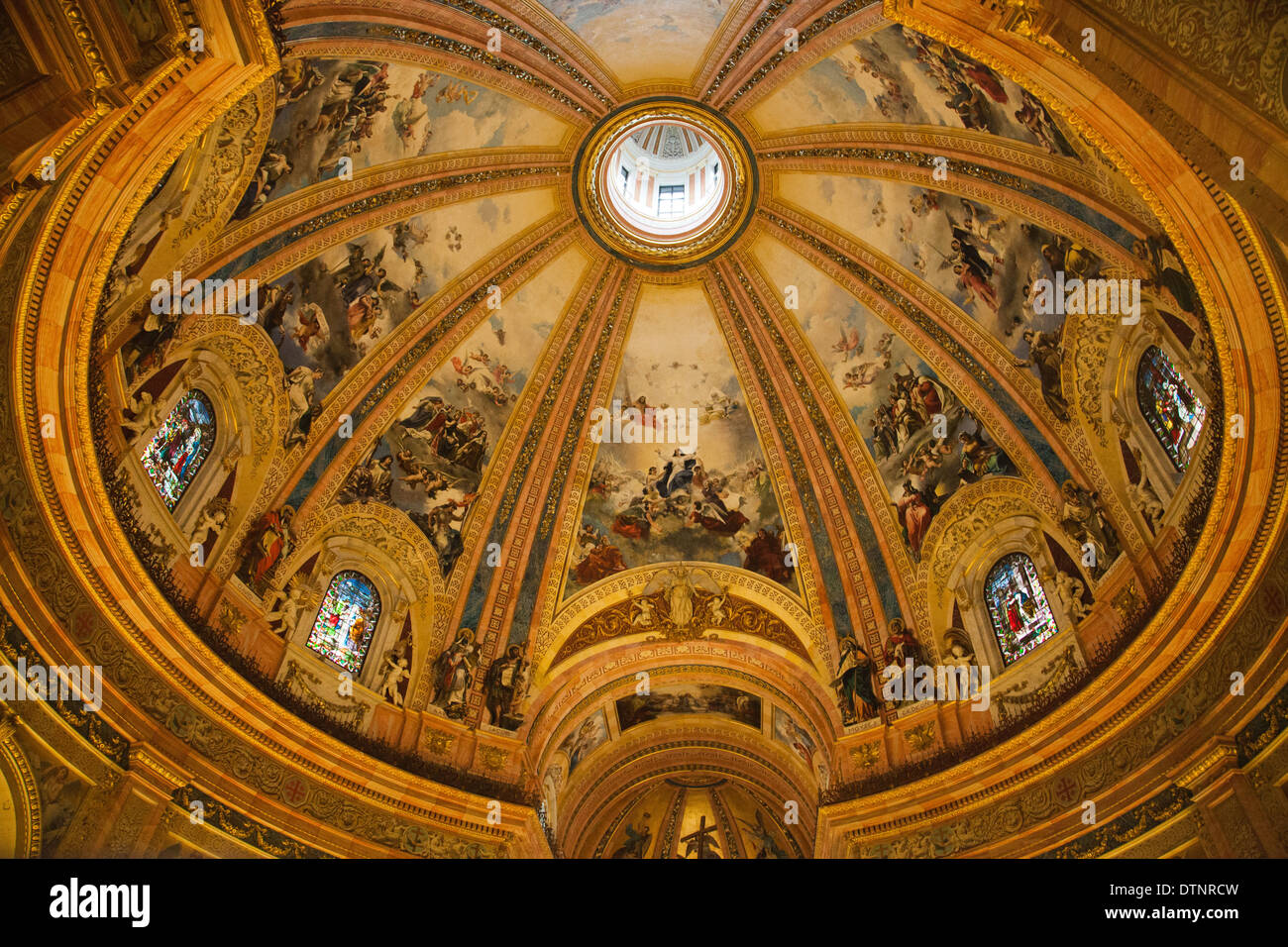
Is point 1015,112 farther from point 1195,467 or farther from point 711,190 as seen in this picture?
point 711,190

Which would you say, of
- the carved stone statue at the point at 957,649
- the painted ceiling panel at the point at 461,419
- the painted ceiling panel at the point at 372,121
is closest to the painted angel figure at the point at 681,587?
the painted ceiling panel at the point at 461,419

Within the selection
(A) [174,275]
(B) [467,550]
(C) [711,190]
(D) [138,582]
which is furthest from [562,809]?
(C) [711,190]

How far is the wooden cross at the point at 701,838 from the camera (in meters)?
23.8

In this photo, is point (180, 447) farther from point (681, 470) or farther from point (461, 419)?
point (681, 470)

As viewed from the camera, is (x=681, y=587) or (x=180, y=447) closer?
(x=180, y=447)

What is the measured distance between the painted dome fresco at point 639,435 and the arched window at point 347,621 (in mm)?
77

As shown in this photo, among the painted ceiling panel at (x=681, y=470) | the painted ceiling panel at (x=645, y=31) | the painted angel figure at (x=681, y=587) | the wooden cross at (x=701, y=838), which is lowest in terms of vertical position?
the wooden cross at (x=701, y=838)

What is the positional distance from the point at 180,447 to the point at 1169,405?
560 inches

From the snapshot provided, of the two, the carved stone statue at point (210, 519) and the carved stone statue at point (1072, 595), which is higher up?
the carved stone statue at point (210, 519)

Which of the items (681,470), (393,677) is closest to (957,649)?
(681,470)

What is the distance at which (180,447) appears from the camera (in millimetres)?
15648

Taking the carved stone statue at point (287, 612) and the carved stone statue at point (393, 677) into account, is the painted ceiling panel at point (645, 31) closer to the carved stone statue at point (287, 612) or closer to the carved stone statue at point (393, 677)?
the carved stone statue at point (287, 612)
